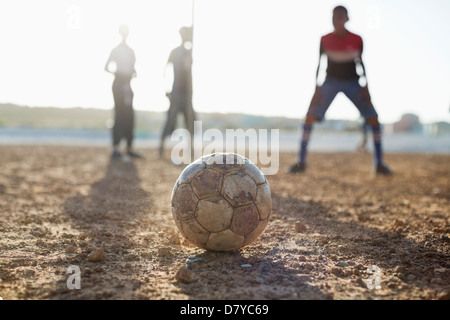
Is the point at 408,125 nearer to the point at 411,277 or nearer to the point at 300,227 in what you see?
the point at 300,227

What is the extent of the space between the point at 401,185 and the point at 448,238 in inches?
152

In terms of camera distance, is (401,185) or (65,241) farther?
(401,185)

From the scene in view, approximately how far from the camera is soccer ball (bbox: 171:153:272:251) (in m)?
2.90

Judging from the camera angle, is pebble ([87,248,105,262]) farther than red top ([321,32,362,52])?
No

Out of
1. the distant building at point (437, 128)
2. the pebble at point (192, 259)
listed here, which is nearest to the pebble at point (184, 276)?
the pebble at point (192, 259)

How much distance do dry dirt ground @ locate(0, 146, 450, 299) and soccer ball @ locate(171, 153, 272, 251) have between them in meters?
0.19

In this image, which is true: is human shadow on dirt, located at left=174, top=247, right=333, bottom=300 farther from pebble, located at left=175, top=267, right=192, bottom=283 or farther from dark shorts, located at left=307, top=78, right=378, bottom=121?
dark shorts, located at left=307, top=78, right=378, bottom=121

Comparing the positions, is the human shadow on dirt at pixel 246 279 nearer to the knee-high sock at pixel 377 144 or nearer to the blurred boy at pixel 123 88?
the knee-high sock at pixel 377 144

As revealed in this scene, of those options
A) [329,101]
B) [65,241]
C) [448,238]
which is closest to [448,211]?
[448,238]

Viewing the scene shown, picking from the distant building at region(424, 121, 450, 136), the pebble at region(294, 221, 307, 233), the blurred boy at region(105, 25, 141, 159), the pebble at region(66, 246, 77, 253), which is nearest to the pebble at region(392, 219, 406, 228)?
the pebble at region(294, 221, 307, 233)

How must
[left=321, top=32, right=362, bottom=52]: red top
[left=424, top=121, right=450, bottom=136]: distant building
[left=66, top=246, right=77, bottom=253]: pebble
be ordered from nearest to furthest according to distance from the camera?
[left=66, top=246, right=77, bottom=253]: pebble
[left=321, top=32, right=362, bottom=52]: red top
[left=424, top=121, right=450, bottom=136]: distant building

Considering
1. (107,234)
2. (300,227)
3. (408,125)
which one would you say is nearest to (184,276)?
(107,234)

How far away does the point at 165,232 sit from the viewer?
12.5ft
